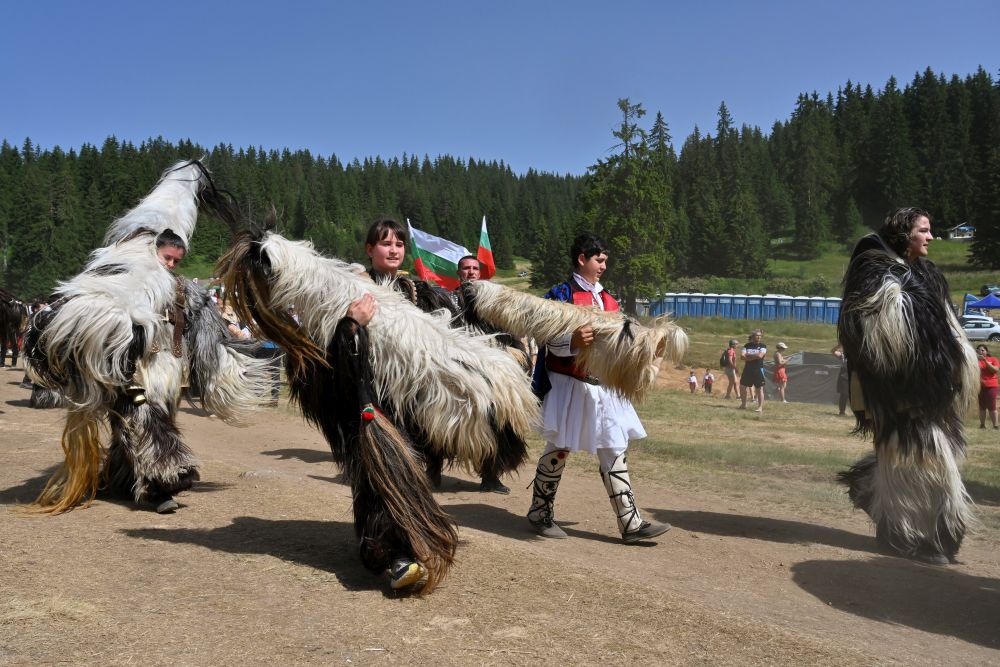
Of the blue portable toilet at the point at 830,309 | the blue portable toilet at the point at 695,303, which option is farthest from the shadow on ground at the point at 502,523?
the blue portable toilet at the point at 695,303

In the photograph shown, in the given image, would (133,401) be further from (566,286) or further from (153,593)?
(566,286)

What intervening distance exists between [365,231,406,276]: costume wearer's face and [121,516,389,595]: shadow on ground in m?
1.71

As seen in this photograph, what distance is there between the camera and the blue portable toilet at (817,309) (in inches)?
1919

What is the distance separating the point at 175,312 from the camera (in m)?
6.19

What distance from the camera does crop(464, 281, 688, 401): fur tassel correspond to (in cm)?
475

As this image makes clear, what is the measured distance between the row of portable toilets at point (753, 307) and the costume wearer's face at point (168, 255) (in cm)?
4270

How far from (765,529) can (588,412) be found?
7.06 ft

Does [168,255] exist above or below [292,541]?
above

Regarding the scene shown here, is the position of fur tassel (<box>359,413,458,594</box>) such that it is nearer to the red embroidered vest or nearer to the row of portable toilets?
the red embroidered vest

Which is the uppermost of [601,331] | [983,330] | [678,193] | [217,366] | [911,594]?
[678,193]

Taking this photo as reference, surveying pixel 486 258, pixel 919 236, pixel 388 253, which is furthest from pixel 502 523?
pixel 486 258

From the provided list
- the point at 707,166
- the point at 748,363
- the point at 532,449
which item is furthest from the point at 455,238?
the point at 532,449

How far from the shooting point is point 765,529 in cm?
668

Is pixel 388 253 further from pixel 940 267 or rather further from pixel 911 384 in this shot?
pixel 940 267
